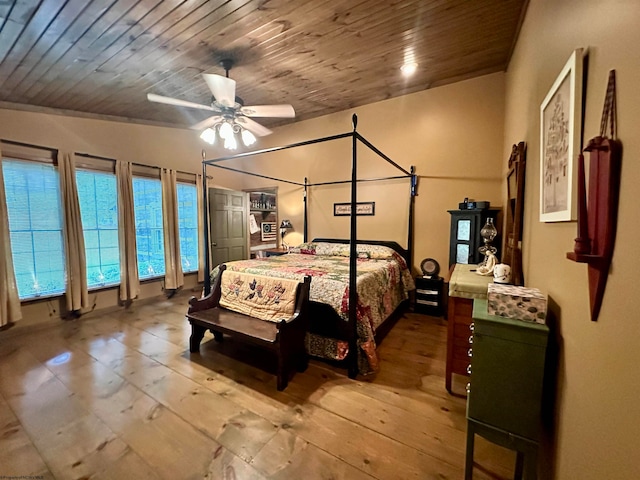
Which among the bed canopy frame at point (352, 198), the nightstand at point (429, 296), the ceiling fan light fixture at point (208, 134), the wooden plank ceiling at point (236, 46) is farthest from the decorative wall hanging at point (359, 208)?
the ceiling fan light fixture at point (208, 134)

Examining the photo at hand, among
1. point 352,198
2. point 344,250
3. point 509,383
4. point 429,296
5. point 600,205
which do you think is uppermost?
point 352,198

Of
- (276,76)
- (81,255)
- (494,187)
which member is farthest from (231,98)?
(494,187)

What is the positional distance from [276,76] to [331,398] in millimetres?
3352

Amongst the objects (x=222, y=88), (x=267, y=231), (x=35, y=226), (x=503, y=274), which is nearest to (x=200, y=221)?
(x=267, y=231)

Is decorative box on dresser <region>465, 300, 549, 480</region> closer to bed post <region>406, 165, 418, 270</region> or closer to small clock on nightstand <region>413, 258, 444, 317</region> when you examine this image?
small clock on nightstand <region>413, 258, 444, 317</region>

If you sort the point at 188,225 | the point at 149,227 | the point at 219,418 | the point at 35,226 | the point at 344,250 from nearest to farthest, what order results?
the point at 219,418, the point at 35,226, the point at 344,250, the point at 149,227, the point at 188,225

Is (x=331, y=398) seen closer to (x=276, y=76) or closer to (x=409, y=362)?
(x=409, y=362)

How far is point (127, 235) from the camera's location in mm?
3873

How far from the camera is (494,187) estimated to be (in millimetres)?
3359

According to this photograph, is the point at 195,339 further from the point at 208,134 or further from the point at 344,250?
the point at 344,250

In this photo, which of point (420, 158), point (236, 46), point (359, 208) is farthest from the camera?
point (359, 208)

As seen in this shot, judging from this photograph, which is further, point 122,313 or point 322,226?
point 322,226

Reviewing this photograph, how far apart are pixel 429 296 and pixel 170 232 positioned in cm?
407

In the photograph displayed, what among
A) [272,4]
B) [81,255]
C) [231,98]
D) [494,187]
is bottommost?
[81,255]
